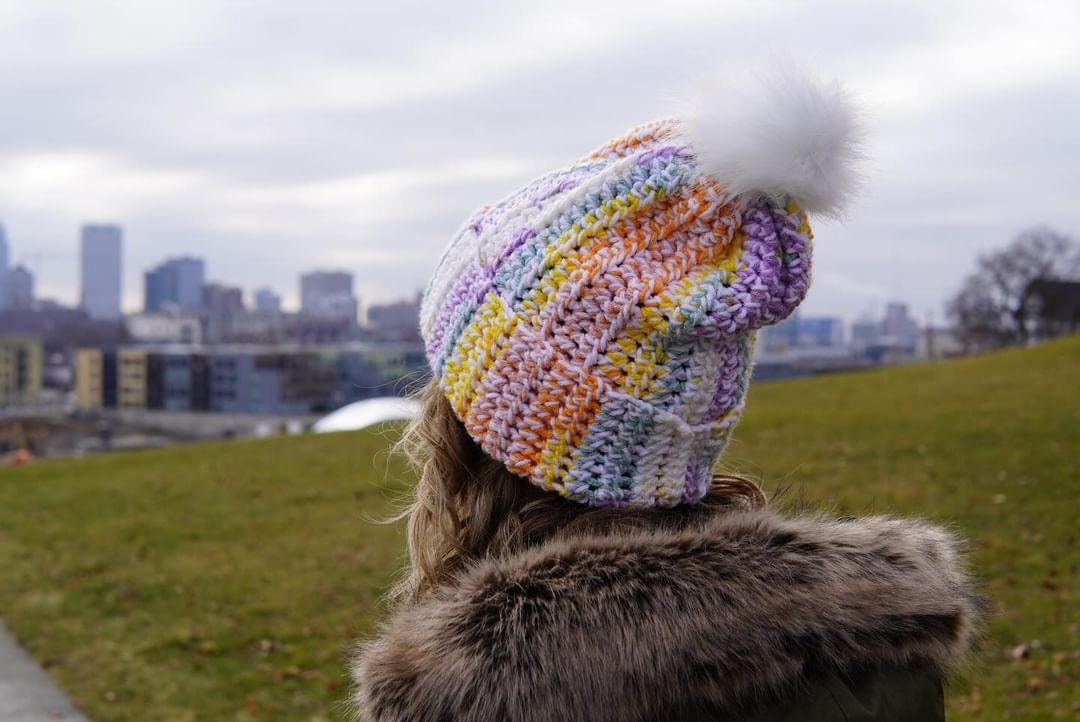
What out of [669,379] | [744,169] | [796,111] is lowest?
[669,379]

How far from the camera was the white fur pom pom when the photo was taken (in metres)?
1.70

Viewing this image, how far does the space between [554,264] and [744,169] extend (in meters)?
0.38

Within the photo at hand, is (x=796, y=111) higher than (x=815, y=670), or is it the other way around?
(x=796, y=111)

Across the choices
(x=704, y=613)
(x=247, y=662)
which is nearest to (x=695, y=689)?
(x=704, y=613)

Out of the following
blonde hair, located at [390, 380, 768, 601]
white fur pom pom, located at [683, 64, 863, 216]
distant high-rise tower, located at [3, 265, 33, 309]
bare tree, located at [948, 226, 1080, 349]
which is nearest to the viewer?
white fur pom pom, located at [683, 64, 863, 216]

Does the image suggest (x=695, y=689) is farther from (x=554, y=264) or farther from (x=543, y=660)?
(x=554, y=264)

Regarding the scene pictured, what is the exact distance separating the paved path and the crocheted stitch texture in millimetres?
4989

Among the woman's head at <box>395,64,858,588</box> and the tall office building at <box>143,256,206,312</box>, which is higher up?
the tall office building at <box>143,256,206,312</box>

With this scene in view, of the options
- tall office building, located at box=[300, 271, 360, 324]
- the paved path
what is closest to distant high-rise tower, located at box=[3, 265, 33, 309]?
tall office building, located at box=[300, 271, 360, 324]

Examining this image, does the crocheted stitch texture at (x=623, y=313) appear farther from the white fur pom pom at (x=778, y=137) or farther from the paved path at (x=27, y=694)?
the paved path at (x=27, y=694)

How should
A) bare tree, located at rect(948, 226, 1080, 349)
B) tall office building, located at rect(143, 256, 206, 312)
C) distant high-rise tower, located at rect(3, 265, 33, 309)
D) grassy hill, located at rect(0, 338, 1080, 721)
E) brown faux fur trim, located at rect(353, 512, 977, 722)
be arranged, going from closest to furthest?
brown faux fur trim, located at rect(353, 512, 977, 722)
grassy hill, located at rect(0, 338, 1080, 721)
bare tree, located at rect(948, 226, 1080, 349)
distant high-rise tower, located at rect(3, 265, 33, 309)
tall office building, located at rect(143, 256, 206, 312)

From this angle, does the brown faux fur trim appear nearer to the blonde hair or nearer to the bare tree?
the blonde hair

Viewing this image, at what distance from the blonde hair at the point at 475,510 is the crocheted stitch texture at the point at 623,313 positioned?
0.06 m

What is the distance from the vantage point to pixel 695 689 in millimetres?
1521
